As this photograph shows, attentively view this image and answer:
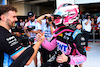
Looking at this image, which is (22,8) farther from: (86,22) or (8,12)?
(8,12)

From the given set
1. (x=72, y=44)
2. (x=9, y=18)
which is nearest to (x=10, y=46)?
(x=9, y=18)

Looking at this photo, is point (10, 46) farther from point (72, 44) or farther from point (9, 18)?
point (72, 44)

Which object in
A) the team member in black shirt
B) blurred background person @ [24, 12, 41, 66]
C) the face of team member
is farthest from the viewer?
blurred background person @ [24, 12, 41, 66]

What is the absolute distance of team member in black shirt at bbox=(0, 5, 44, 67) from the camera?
3.54 feet

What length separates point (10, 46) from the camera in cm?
111

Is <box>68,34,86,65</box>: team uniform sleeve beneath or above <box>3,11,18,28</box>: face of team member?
beneath

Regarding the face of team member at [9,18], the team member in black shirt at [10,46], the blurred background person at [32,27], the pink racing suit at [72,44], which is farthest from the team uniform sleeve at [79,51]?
the blurred background person at [32,27]

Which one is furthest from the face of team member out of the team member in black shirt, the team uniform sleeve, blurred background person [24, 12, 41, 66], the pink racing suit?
blurred background person [24, 12, 41, 66]

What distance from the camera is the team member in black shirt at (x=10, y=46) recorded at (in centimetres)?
108

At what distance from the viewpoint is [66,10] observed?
1.39m

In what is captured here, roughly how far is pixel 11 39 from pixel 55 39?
57cm

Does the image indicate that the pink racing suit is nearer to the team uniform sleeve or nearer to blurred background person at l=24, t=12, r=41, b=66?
the team uniform sleeve

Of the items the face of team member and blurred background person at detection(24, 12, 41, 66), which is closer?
the face of team member

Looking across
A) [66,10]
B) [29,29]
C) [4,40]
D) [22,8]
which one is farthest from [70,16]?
[22,8]
